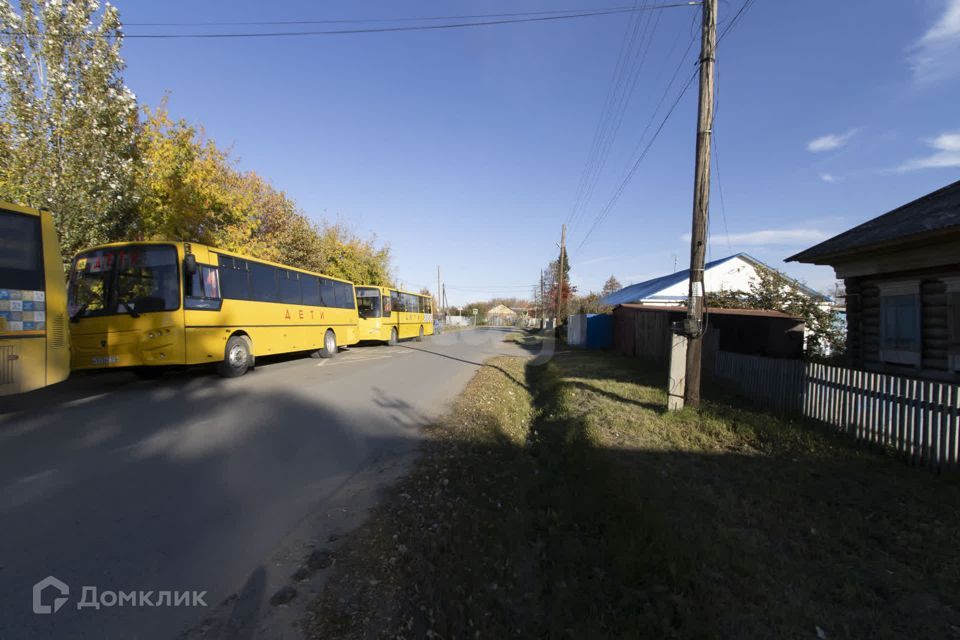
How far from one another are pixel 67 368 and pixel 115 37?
11.1m

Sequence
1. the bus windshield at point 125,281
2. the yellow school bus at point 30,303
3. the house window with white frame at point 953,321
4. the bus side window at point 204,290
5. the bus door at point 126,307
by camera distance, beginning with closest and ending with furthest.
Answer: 1. the yellow school bus at point 30,303
2. the house window with white frame at point 953,321
3. the bus door at point 126,307
4. the bus windshield at point 125,281
5. the bus side window at point 204,290

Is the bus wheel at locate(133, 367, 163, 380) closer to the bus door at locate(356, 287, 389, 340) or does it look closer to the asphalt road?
the asphalt road

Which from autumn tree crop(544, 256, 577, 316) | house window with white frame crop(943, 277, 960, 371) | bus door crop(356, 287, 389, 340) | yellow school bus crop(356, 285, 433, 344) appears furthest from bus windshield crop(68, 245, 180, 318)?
autumn tree crop(544, 256, 577, 316)

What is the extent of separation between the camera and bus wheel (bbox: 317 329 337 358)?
16.8 m

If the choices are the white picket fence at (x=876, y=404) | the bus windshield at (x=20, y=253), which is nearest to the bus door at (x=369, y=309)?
the bus windshield at (x=20, y=253)

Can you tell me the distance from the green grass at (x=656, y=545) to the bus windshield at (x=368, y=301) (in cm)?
1709

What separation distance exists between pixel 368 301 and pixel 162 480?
733 inches

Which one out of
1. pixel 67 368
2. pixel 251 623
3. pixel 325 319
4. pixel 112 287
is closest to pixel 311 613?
pixel 251 623

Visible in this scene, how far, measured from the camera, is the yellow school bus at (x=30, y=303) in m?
6.00

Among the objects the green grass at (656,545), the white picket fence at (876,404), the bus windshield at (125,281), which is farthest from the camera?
the bus windshield at (125,281)

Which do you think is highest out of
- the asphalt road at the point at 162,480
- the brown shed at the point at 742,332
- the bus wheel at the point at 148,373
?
the brown shed at the point at 742,332

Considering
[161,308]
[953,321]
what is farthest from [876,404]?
[161,308]

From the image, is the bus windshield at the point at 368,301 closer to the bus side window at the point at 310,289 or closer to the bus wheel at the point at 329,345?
the bus wheel at the point at 329,345

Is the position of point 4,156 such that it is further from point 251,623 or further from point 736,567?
point 736,567
